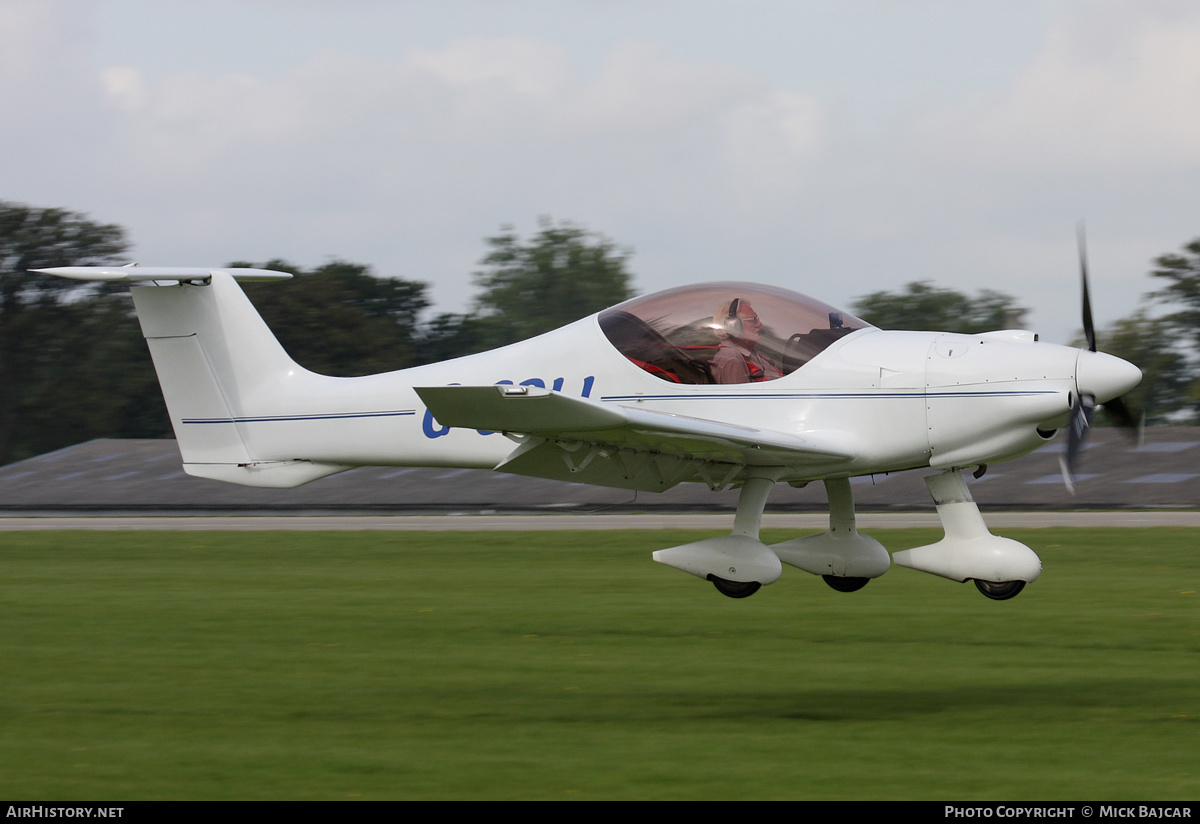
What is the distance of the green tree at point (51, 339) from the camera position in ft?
206

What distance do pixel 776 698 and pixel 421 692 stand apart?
6.46 feet

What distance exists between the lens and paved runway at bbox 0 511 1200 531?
20625 mm

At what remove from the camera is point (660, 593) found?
39.1ft

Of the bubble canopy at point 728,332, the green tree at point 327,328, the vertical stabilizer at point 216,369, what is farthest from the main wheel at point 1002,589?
the green tree at point 327,328

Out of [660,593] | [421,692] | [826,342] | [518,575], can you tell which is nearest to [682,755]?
[421,692]

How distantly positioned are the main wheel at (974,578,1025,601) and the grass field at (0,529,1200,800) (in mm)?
108

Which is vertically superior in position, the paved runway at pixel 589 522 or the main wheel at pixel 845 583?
the main wheel at pixel 845 583

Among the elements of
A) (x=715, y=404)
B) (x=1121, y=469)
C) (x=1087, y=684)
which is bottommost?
(x=1121, y=469)

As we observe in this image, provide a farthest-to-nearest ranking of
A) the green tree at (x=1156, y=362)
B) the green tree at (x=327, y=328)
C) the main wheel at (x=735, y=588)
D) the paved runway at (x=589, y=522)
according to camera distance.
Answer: the green tree at (x=327, y=328) → the green tree at (x=1156, y=362) → the paved runway at (x=589, y=522) → the main wheel at (x=735, y=588)

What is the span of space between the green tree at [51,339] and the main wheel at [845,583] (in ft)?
183

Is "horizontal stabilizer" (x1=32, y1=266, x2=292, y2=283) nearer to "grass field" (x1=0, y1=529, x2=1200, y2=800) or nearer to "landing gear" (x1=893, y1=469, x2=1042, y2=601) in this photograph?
"grass field" (x1=0, y1=529, x2=1200, y2=800)

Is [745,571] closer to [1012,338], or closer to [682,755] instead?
[1012,338]

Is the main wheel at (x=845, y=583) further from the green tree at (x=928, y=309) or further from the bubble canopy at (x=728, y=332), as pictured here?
the green tree at (x=928, y=309)

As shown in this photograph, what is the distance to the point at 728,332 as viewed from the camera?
413 inches
